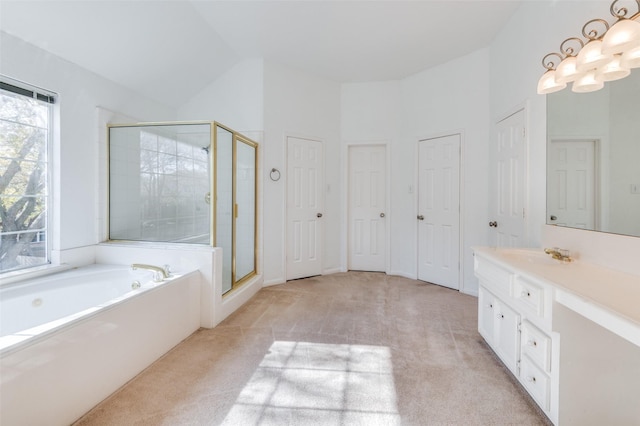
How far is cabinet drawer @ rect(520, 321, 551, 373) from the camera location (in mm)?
1351

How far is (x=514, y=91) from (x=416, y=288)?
2268 millimetres

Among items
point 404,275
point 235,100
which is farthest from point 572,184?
point 235,100

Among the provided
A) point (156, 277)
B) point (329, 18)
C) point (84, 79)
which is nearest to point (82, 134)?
point (84, 79)

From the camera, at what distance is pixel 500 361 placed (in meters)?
1.92

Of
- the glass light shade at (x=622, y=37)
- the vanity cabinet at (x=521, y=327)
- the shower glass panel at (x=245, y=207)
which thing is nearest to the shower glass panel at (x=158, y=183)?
the shower glass panel at (x=245, y=207)

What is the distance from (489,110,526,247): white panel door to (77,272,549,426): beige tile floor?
829 millimetres

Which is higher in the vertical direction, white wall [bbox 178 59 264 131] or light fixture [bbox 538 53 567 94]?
white wall [bbox 178 59 264 131]

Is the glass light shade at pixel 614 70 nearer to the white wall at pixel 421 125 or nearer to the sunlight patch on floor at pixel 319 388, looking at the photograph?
the white wall at pixel 421 125

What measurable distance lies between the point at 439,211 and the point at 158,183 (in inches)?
126

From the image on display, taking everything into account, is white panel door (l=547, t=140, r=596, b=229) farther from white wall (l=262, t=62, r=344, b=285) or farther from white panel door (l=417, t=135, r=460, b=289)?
white wall (l=262, t=62, r=344, b=285)

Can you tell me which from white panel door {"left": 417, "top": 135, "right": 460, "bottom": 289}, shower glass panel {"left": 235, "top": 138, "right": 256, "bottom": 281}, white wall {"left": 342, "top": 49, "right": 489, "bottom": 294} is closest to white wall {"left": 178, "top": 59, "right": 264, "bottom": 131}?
shower glass panel {"left": 235, "top": 138, "right": 256, "bottom": 281}

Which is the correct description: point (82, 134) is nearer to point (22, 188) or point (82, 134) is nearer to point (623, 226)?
point (22, 188)

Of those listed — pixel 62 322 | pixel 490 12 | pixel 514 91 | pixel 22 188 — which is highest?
pixel 490 12

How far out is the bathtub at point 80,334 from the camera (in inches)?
47.3
